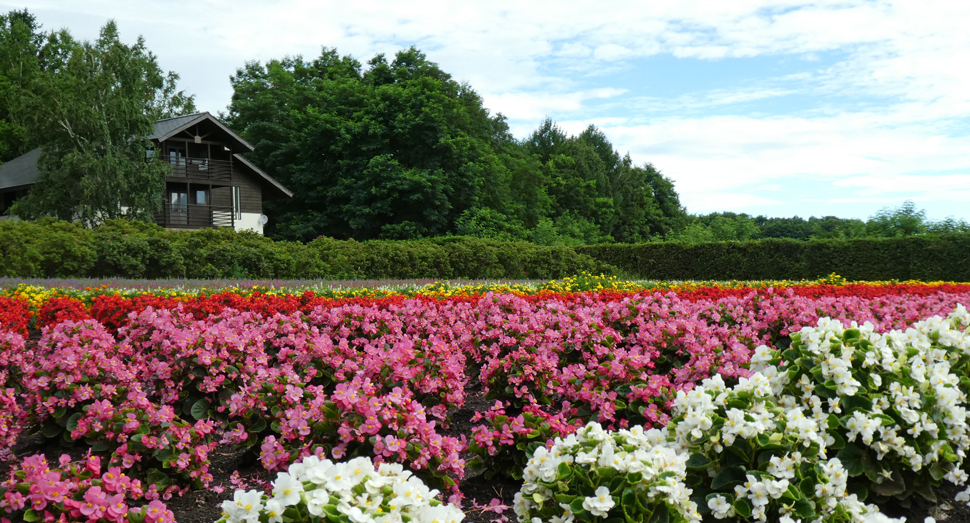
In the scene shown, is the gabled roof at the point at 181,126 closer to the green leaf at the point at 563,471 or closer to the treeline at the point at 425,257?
the treeline at the point at 425,257

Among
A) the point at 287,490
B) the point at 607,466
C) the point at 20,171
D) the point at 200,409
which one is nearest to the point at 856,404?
the point at 607,466

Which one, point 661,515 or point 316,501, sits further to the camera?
point 661,515

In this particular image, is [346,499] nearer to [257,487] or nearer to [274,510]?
[274,510]

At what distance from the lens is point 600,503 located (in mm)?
2342

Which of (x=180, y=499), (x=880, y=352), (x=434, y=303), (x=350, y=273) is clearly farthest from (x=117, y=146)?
(x=880, y=352)

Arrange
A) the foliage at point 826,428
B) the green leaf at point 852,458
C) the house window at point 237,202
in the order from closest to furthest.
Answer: the foliage at point 826,428 → the green leaf at point 852,458 → the house window at point 237,202

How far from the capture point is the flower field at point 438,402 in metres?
2.74

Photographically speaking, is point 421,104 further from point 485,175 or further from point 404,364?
point 404,364

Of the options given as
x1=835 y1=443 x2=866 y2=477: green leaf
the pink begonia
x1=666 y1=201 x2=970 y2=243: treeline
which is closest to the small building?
x1=666 y1=201 x2=970 y2=243: treeline

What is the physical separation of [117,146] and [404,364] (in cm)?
2683

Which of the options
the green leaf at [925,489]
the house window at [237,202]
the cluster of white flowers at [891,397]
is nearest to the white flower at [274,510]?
the cluster of white flowers at [891,397]

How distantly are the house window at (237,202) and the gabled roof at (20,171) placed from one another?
789cm

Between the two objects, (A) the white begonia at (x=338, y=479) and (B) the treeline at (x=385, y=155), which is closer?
(A) the white begonia at (x=338, y=479)

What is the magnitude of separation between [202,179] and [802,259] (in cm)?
2482
